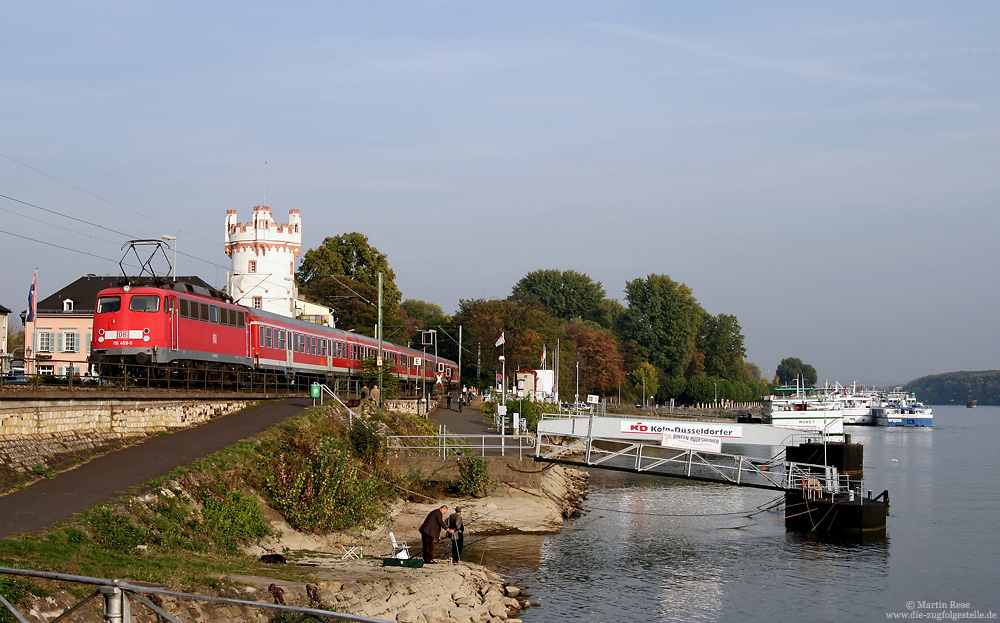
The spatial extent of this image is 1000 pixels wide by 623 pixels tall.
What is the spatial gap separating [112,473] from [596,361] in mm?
103363

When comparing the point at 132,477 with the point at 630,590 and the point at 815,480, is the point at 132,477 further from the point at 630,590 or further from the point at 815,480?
the point at 815,480

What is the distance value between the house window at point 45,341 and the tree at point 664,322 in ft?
314

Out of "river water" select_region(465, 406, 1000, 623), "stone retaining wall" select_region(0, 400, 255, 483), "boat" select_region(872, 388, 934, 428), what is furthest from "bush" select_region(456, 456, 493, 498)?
"boat" select_region(872, 388, 934, 428)

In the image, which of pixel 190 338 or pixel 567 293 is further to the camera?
pixel 567 293

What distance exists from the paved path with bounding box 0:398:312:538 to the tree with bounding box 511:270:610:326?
117270mm

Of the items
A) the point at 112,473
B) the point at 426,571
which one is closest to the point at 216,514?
the point at 112,473

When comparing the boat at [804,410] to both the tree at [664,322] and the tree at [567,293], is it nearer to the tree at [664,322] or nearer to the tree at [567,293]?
the tree at [664,322]

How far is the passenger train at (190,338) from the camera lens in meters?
31.5

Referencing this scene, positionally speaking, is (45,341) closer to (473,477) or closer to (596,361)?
(473,477)

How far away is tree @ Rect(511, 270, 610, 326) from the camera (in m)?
148

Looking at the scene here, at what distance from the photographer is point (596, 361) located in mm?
121625

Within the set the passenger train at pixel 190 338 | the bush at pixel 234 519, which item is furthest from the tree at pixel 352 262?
the bush at pixel 234 519

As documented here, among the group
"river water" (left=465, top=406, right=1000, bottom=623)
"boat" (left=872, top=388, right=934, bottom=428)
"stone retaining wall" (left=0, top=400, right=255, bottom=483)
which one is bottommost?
"boat" (left=872, top=388, right=934, bottom=428)

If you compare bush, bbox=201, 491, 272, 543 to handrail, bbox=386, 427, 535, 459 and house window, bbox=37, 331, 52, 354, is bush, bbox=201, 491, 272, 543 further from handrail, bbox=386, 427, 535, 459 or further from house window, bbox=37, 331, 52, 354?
house window, bbox=37, 331, 52, 354
